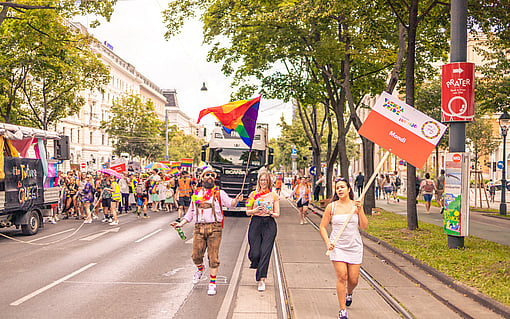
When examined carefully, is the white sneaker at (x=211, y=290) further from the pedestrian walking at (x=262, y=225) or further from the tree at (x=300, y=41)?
the tree at (x=300, y=41)

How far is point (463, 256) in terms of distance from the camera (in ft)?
33.9

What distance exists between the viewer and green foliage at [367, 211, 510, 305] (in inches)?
315

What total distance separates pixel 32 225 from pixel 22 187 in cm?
124

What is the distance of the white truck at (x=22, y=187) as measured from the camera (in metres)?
14.2

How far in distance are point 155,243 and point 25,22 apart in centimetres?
1115

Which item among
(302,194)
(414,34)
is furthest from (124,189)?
(414,34)

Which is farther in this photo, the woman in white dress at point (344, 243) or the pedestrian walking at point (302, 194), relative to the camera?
the pedestrian walking at point (302, 194)

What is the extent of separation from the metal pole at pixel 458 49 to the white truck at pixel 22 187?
11.2 metres

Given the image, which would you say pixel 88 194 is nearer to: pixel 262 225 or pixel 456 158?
pixel 262 225

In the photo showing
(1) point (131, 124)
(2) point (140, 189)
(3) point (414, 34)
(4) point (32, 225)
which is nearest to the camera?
(3) point (414, 34)

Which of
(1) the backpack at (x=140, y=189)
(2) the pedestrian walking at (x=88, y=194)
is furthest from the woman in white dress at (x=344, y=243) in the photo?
(1) the backpack at (x=140, y=189)

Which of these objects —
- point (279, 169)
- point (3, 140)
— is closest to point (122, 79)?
point (279, 169)

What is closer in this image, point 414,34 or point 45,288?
point 45,288

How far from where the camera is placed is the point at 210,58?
25703 millimetres
